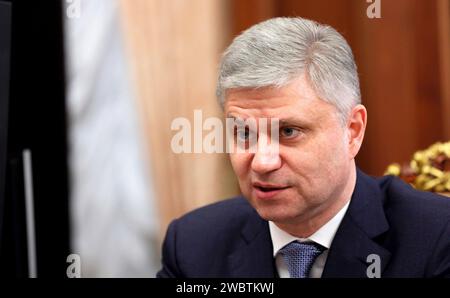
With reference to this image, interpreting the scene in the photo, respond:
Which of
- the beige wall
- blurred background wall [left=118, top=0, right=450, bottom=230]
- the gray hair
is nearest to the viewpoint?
the gray hair

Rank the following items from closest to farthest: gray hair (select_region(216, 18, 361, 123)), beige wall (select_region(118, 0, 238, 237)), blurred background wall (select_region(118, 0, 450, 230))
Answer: gray hair (select_region(216, 18, 361, 123))
blurred background wall (select_region(118, 0, 450, 230))
beige wall (select_region(118, 0, 238, 237))

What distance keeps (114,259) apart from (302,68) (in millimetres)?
1340

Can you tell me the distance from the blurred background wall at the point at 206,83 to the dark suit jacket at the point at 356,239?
1.18ft

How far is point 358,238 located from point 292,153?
237 millimetres

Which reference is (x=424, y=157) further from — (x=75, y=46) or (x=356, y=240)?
(x=75, y=46)

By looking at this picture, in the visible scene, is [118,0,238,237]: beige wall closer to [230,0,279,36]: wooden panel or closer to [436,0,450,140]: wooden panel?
[230,0,279,36]: wooden panel

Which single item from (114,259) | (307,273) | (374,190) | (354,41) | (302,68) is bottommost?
(114,259)

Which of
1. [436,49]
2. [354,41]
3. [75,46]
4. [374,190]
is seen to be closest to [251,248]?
[374,190]

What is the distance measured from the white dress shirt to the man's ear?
132mm

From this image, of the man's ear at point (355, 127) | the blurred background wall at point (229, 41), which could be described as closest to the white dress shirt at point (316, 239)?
the man's ear at point (355, 127)

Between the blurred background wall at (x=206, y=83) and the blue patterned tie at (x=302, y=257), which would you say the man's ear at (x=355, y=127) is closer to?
the blue patterned tie at (x=302, y=257)

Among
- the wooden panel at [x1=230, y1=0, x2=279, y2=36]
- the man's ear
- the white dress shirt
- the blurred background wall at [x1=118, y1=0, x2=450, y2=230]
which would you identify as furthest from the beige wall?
the man's ear

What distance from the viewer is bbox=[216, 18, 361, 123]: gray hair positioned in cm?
124

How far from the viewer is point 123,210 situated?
2.34 m
